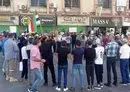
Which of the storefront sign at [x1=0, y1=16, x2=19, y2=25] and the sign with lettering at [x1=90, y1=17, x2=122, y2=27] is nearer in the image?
the storefront sign at [x1=0, y1=16, x2=19, y2=25]

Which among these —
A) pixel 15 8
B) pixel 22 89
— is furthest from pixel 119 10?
pixel 22 89

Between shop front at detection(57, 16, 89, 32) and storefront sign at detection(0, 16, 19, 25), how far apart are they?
4.70 metres

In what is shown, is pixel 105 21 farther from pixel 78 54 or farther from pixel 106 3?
pixel 78 54

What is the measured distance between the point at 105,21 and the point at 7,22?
11.3 meters

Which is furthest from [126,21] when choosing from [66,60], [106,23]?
[66,60]

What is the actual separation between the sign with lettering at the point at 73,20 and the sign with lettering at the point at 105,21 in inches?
30.4

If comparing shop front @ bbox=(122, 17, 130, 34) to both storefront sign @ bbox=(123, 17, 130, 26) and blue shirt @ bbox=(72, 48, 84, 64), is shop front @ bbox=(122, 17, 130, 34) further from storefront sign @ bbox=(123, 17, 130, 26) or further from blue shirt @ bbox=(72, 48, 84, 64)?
blue shirt @ bbox=(72, 48, 84, 64)

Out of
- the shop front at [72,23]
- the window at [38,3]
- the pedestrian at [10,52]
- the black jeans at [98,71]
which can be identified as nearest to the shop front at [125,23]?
the shop front at [72,23]

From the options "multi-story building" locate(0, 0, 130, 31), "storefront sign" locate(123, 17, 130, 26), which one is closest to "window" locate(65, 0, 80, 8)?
"multi-story building" locate(0, 0, 130, 31)

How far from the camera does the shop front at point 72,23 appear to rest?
141 feet

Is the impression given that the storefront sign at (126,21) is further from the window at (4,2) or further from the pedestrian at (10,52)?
the pedestrian at (10,52)

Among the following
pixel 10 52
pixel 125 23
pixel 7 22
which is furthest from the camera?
pixel 125 23

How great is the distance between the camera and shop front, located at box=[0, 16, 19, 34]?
40031 millimetres

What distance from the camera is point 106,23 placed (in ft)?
148
